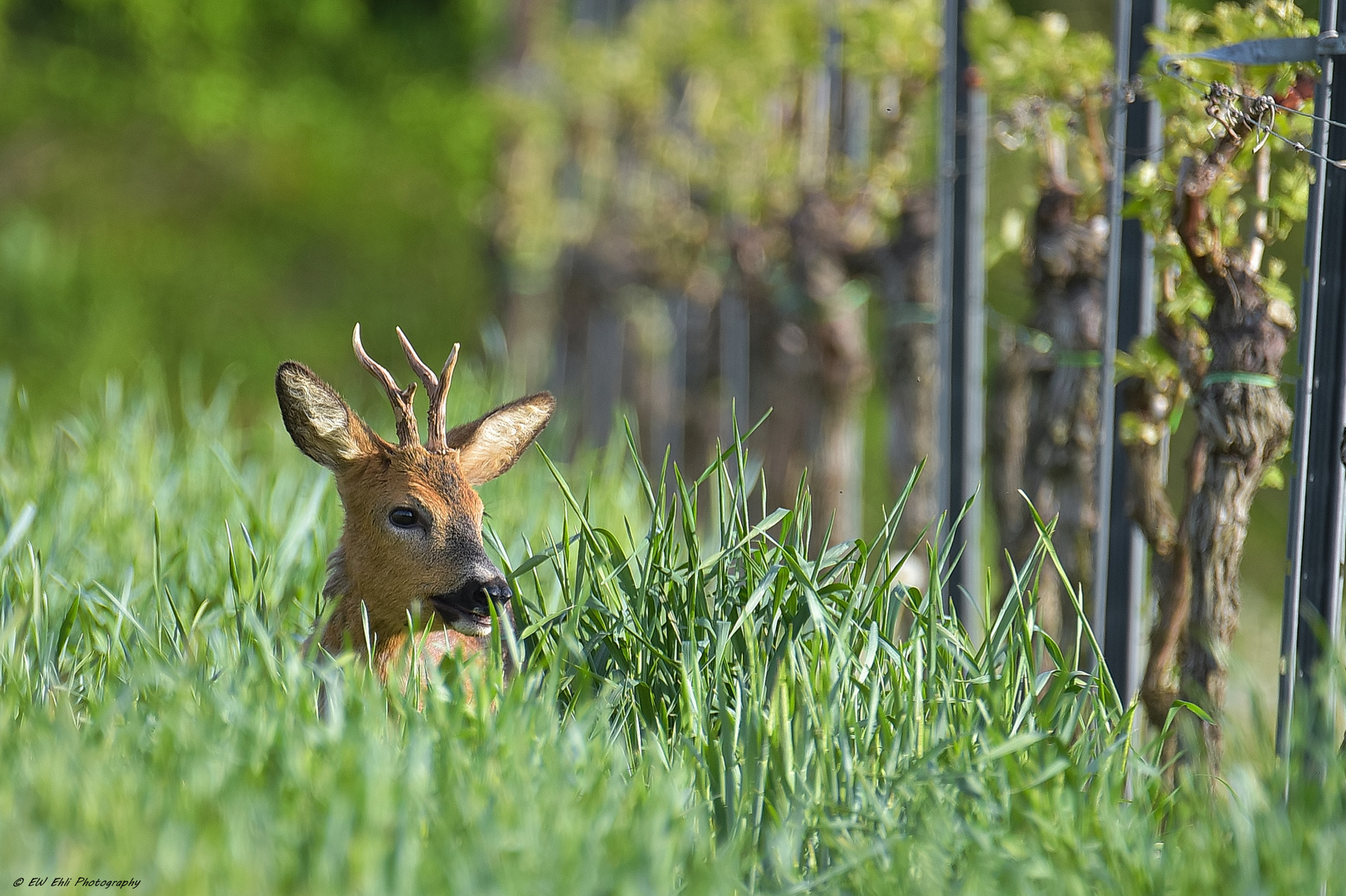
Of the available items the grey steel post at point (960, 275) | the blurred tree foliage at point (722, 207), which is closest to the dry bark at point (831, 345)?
the blurred tree foliage at point (722, 207)

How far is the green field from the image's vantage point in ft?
3.67

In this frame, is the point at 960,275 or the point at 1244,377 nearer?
the point at 1244,377

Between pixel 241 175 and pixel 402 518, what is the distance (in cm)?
757

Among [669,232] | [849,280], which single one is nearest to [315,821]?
[849,280]

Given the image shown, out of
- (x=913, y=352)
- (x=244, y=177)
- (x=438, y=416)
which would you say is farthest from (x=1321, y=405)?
(x=244, y=177)

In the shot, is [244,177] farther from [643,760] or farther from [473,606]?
[643,760]

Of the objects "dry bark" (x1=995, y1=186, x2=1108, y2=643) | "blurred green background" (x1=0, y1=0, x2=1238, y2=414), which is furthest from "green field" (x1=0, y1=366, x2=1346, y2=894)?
"blurred green background" (x1=0, y1=0, x2=1238, y2=414)

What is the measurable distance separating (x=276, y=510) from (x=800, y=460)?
166cm

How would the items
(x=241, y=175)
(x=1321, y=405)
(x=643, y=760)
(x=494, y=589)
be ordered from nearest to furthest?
1. (x=643, y=760)
2. (x=494, y=589)
3. (x=1321, y=405)
4. (x=241, y=175)

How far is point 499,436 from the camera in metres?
1.67

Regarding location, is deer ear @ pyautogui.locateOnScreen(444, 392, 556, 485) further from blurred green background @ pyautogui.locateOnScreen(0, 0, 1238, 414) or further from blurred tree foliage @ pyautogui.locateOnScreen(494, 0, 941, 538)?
blurred green background @ pyautogui.locateOnScreen(0, 0, 1238, 414)

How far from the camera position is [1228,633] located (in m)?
1.92

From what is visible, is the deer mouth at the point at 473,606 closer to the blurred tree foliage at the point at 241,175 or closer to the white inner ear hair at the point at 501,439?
the white inner ear hair at the point at 501,439

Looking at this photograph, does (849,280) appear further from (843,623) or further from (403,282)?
(403,282)
